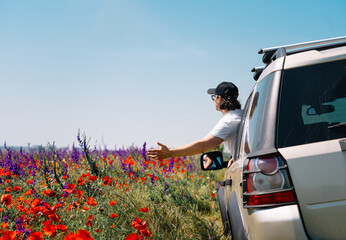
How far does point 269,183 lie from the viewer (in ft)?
4.92

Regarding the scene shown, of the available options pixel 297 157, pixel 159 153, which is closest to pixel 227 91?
pixel 159 153

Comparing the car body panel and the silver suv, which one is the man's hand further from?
the car body panel

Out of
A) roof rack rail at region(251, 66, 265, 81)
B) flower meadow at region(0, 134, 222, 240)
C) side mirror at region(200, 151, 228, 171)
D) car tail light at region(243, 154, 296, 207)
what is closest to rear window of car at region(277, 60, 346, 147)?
car tail light at region(243, 154, 296, 207)

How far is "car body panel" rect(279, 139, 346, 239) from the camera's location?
4.60 feet

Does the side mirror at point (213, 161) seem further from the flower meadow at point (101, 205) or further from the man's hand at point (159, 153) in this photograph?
the flower meadow at point (101, 205)

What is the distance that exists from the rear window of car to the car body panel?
0.29 feet

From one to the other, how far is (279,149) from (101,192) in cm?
370

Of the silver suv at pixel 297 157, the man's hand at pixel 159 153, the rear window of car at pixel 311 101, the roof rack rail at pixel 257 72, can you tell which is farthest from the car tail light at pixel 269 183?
the man's hand at pixel 159 153

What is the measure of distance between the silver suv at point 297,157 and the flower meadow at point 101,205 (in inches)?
28.9

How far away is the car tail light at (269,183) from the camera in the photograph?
1.46 meters

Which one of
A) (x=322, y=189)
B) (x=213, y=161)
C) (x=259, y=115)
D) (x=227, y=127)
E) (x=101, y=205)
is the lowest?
(x=101, y=205)

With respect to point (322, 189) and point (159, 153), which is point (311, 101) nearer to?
point (322, 189)

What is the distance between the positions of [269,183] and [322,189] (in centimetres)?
24

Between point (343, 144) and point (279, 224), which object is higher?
point (343, 144)
